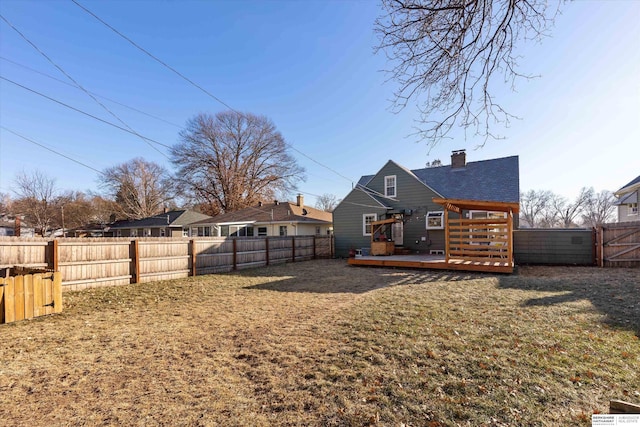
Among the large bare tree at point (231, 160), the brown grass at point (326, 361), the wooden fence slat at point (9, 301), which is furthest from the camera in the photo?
the large bare tree at point (231, 160)

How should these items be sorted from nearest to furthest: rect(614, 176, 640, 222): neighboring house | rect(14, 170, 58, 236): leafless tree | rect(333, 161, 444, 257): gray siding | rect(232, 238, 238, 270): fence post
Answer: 1. rect(232, 238, 238, 270): fence post
2. rect(614, 176, 640, 222): neighboring house
3. rect(333, 161, 444, 257): gray siding
4. rect(14, 170, 58, 236): leafless tree

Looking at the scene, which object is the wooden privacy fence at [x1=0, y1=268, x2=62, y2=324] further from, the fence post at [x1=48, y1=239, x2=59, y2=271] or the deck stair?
the deck stair

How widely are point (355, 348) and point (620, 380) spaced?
274cm

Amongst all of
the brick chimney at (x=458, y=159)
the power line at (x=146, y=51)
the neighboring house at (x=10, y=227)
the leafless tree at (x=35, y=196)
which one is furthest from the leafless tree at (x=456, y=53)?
the neighboring house at (x=10, y=227)

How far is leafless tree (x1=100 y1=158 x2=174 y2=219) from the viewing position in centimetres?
3903

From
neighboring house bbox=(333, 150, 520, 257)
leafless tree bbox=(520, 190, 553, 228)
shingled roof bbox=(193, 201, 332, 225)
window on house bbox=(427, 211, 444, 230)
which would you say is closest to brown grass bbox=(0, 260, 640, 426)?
window on house bbox=(427, 211, 444, 230)

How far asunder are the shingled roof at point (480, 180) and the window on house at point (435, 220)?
4.74 feet

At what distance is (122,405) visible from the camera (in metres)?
2.62

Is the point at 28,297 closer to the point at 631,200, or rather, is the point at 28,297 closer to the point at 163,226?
the point at 163,226

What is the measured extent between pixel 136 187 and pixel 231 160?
15.7 meters

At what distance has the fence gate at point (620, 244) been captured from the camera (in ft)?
37.4

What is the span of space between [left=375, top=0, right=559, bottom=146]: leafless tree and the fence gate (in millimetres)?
12425

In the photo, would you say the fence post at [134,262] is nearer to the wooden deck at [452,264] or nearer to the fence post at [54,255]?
the fence post at [54,255]

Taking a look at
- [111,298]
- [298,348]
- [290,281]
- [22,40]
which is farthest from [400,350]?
[22,40]
